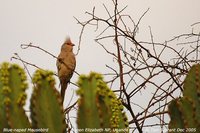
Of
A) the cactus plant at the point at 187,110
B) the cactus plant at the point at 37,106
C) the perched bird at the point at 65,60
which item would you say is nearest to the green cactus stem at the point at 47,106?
the cactus plant at the point at 37,106

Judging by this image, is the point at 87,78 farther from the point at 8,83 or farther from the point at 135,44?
the point at 135,44

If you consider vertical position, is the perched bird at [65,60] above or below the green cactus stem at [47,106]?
above

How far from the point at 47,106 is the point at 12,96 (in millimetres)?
105

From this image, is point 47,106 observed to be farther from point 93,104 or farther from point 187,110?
point 187,110

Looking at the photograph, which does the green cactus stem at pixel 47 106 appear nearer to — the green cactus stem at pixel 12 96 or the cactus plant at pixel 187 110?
the green cactus stem at pixel 12 96

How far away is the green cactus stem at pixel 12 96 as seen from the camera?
0.98m

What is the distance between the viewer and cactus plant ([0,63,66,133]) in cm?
96

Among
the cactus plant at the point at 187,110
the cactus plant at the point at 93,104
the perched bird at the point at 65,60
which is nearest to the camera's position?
the cactus plant at the point at 93,104

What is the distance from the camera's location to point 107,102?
3.30ft

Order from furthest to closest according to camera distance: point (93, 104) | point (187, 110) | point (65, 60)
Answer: point (65, 60) < point (187, 110) < point (93, 104)

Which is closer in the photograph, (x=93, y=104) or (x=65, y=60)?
(x=93, y=104)

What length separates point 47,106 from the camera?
3.17 ft

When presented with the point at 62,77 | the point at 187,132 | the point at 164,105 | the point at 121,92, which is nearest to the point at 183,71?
the point at 164,105

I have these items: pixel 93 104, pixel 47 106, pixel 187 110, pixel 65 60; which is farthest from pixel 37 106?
pixel 65 60
